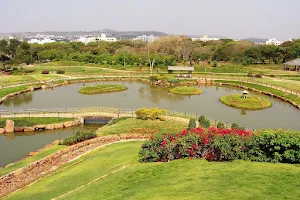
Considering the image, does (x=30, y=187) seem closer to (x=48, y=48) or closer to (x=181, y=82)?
(x=181, y=82)

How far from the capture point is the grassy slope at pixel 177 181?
426 inches

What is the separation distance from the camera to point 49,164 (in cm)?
2094

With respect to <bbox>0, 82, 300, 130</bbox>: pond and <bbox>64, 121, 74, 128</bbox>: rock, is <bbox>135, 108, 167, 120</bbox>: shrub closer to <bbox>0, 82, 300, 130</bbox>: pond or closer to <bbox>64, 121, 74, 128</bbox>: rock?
<bbox>64, 121, 74, 128</bbox>: rock

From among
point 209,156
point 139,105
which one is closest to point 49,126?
point 139,105

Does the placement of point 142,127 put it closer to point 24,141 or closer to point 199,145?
point 24,141

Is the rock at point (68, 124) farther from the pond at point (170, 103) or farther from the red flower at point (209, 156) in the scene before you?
the red flower at point (209, 156)

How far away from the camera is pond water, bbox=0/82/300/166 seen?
29969mm

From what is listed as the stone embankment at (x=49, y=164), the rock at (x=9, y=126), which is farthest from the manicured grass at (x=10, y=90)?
the stone embankment at (x=49, y=164)

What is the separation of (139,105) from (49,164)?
24.1 m

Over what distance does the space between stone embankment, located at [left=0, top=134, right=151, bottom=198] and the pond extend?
16.1 metres

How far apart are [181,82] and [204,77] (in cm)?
657

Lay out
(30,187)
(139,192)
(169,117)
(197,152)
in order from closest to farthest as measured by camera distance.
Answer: (139,192) → (197,152) → (30,187) → (169,117)

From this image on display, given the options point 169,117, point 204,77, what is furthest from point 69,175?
point 204,77

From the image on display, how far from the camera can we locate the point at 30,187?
56.5 ft
